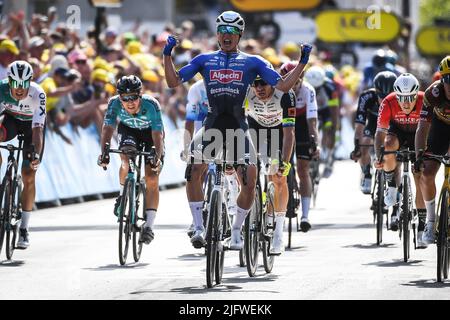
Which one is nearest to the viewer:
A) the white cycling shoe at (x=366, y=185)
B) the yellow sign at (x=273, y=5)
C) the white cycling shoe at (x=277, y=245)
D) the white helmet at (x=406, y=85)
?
the white cycling shoe at (x=277, y=245)

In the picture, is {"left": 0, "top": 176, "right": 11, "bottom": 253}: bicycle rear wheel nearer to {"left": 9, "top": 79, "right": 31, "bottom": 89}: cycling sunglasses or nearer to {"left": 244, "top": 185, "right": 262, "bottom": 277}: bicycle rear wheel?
{"left": 9, "top": 79, "right": 31, "bottom": 89}: cycling sunglasses

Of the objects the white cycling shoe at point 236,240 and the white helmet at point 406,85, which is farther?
the white helmet at point 406,85

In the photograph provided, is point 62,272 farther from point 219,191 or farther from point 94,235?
point 94,235

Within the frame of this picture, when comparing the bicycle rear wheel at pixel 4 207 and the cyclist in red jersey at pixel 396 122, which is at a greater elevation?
the cyclist in red jersey at pixel 396 122

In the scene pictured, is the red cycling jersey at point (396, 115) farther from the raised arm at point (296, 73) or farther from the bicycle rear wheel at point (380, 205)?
the raised arm at point (296, 73)

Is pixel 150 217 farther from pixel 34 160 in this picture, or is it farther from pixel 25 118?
pixel 25 118

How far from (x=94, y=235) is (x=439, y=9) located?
87129mm

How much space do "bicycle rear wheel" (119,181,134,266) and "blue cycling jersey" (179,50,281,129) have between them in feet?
6.14

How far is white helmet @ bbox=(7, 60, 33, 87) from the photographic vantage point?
1453cm

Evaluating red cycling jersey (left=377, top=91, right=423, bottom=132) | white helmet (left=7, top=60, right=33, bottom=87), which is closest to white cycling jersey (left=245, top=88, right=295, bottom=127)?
red cycling jersey (left=377, top=91, right=423, bottom=132)

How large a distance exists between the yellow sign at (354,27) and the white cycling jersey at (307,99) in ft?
88.0

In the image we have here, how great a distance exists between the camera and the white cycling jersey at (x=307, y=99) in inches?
638

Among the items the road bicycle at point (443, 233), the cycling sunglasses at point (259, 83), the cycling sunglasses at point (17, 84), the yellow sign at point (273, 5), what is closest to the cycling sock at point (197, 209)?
the cycling sunglasses at point (259, 83)

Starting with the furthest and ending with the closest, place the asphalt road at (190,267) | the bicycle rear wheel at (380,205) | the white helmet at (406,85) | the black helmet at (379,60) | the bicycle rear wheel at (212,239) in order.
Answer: the black helmet at (379,60), the bicycle rear wheel at (380,205), the white helmet at (406,85), the bicycle rear wheel at (212,239), the asphalt road at (190,267)
